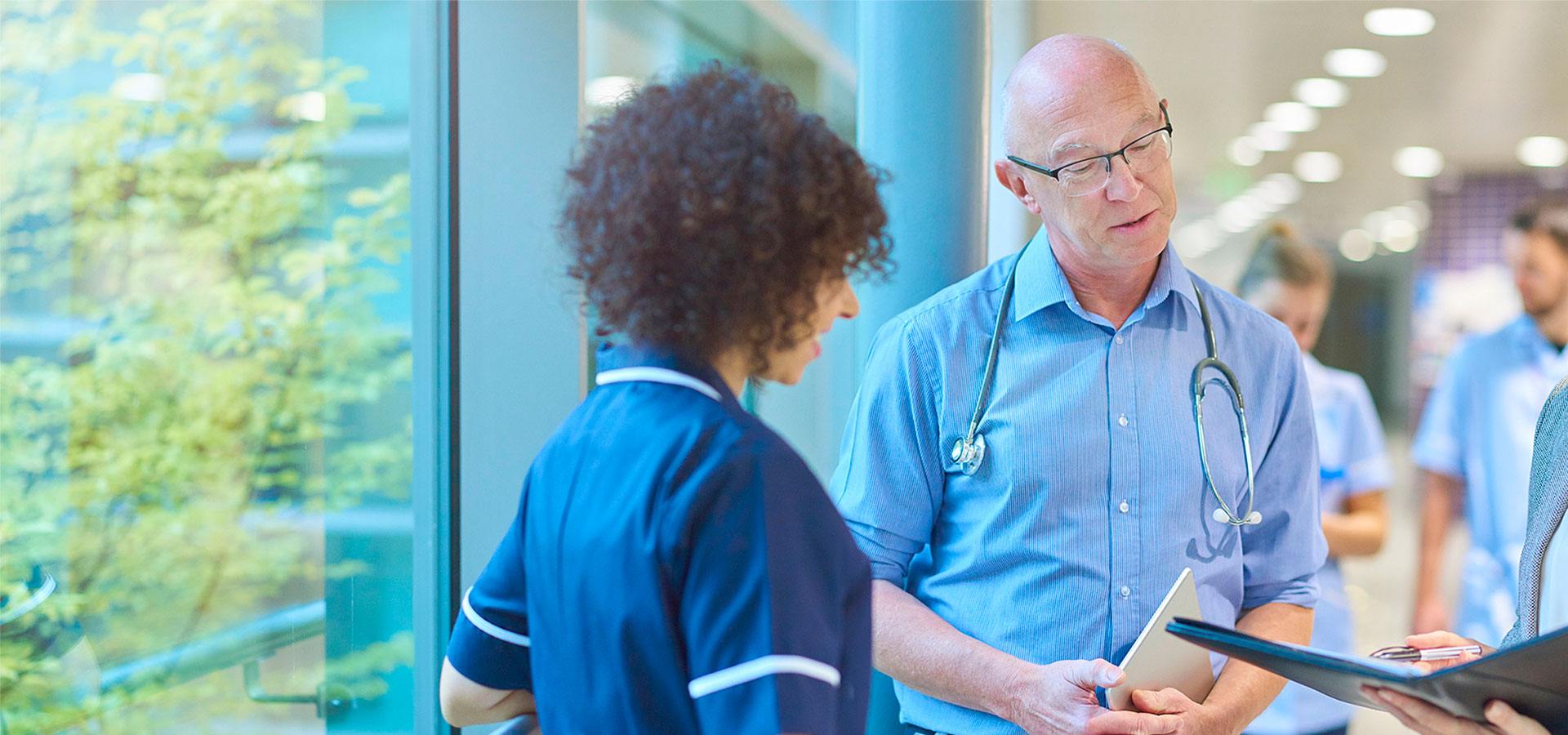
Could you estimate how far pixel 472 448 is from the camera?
2.31 meters

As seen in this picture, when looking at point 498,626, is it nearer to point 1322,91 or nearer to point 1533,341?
point 1533,341

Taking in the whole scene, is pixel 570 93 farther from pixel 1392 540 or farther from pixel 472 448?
pixel 1392 540

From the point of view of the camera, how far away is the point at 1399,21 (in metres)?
5.05

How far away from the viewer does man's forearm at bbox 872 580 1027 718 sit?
62.5 inches

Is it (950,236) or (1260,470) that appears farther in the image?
(950,236)

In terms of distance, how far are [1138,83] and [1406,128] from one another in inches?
306

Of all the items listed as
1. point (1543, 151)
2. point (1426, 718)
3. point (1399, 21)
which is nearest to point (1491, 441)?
point (1399, 21)

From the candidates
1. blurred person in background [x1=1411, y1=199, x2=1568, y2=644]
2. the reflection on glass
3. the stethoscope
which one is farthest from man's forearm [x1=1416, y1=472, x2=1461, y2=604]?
the reflection on glass

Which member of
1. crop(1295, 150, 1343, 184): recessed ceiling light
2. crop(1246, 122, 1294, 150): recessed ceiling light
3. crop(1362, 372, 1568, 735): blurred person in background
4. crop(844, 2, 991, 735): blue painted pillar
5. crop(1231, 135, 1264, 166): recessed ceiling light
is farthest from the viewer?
crop(1295, 150, 1343, 184): recessed ceiling light

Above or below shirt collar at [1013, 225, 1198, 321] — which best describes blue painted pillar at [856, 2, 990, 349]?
above

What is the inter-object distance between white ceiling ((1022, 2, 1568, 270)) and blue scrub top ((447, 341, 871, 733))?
12.0ft

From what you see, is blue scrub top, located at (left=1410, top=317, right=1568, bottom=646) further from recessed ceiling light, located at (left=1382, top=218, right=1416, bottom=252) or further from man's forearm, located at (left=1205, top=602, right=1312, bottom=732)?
recessed ceiling light, located at (left=1382, top=218, right=1416, bottom=252)

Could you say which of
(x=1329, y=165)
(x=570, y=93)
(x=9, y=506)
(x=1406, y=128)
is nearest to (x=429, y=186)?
(x=570, y=93)

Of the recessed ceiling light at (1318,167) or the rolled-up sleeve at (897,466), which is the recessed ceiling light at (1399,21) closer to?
the rolled-up sleeve at (897,466)
